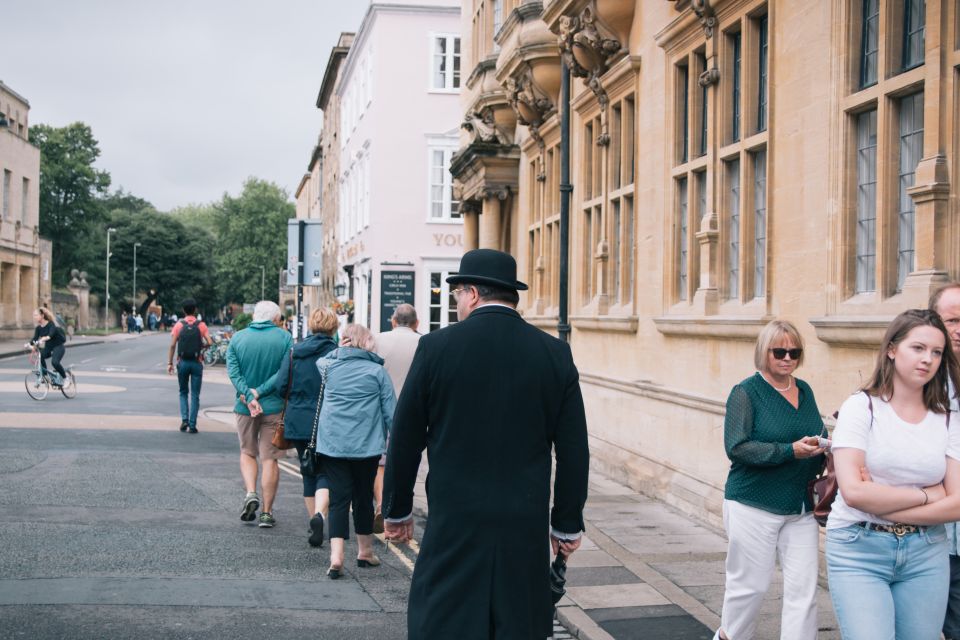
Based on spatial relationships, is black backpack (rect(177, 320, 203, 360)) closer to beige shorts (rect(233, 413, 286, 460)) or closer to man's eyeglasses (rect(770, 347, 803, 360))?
beige shorts (rect(233, 413, 286, 460))

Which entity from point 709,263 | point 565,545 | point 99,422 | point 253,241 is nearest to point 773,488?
point 565,545

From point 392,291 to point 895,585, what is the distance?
30.4 meters

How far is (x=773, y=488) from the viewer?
17.4ft

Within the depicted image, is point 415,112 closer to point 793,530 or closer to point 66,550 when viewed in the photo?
point 66,550

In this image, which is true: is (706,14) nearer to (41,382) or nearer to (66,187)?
(41,382)

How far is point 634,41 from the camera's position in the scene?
12.8 meters

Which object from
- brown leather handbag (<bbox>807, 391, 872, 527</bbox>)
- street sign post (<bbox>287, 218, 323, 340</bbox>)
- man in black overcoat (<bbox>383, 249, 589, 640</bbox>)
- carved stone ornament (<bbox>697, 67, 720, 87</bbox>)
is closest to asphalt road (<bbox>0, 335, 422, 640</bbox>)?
man in black overcoat (<bbox>383, 249, 589, 640</bbox>)

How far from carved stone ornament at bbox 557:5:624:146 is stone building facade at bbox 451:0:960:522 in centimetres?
3

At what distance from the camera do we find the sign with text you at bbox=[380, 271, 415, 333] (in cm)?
3378

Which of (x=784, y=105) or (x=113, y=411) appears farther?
(x=113, y=411)

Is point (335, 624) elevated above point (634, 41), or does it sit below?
below

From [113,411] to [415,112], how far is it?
63.0ft

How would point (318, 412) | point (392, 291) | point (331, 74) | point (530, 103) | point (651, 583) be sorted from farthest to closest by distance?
1. point (331, 74)
2. point (392, 291)
3. point (530, 103)
4. point (318, 412)
5. point (651, 583)

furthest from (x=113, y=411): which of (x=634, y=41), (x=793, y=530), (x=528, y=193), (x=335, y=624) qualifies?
(x=793, y=530)
